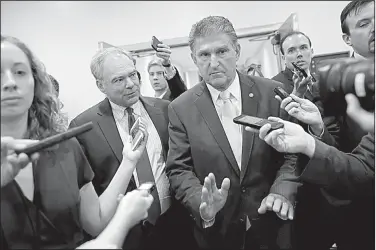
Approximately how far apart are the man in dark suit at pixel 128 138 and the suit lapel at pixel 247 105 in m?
0.27

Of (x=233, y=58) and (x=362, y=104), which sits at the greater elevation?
(x=233, y=58)

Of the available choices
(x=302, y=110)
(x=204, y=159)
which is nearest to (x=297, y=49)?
(x=302, y=110)

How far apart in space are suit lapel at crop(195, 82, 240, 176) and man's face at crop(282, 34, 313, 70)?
0.79 meters

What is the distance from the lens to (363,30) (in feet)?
3.22

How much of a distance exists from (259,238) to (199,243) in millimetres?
194

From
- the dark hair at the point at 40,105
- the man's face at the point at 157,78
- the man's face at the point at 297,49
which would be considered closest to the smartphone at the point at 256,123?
the dark hair at the point at 40,105

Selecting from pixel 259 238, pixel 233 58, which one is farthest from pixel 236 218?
pixel 233 58

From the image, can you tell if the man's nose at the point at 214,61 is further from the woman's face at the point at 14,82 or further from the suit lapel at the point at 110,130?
the woman's face at the point at 14,82

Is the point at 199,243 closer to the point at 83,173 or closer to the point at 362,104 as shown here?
the point at 83,173

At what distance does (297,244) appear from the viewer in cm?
121

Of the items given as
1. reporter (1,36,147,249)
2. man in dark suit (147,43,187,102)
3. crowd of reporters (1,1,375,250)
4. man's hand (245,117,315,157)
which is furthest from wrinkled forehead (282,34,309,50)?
reporter (1,36,147,249)

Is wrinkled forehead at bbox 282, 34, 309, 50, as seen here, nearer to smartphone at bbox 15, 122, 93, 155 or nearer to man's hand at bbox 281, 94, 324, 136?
man's hand at bbox 281, 94, 324, 136

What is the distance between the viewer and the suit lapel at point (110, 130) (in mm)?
1086

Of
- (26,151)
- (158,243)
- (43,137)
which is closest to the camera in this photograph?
(26,151)
